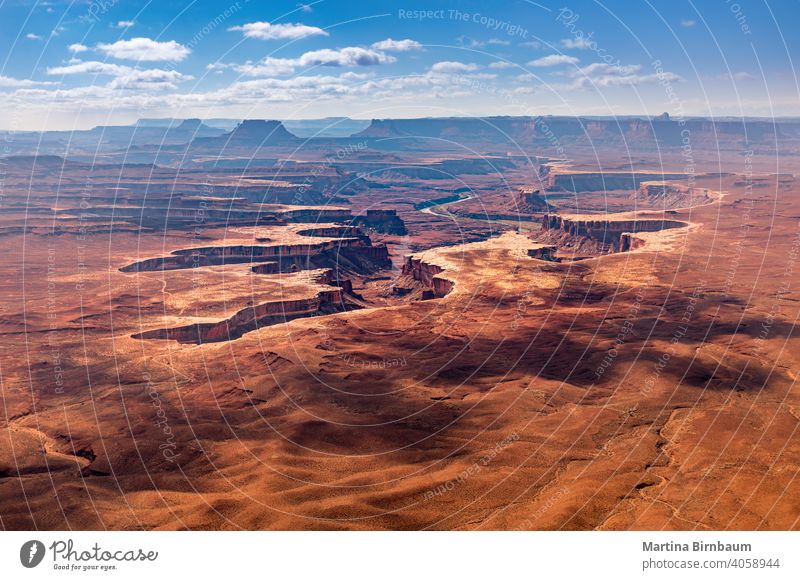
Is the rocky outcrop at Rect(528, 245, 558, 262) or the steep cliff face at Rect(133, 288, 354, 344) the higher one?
the rocky outcrop at Rect(528, 245, 558, 262)

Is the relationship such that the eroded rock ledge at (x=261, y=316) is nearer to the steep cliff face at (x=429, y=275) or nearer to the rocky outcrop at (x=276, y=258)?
the steep cliff face at (x=429, y=275)

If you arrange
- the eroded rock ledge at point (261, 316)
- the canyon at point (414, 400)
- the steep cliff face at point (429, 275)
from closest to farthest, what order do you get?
the canyon at point (414, 400) → the eroded rock ledge at point (261, 316) → the steep cliff face at point (429, 275)

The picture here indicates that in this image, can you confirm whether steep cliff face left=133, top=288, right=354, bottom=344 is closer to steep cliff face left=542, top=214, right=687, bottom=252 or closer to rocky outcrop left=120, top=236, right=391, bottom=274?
rocky outcrop left=120, top=236, right=391, bottom=274

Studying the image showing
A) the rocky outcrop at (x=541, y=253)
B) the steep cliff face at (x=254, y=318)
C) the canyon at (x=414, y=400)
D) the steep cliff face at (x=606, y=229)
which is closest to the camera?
the canyon at (x=414, y=400)

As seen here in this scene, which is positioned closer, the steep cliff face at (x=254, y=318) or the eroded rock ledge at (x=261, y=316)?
the steep cliff face at (x=254, y=318)

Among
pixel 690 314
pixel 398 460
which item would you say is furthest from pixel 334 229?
pixel 398 460

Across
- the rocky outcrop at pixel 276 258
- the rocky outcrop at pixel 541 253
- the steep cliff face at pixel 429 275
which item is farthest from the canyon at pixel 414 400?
the rocky outcrop at pixel 541 253

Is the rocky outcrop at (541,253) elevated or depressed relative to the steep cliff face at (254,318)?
elevated

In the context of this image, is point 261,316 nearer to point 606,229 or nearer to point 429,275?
point 429,275

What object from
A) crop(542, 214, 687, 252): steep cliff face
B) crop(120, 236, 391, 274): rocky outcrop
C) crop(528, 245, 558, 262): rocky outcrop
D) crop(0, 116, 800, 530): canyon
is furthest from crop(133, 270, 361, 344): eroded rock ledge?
crop(542, 214, 687, 252): steep cliff face

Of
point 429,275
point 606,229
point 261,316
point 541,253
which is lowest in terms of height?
point 261,316

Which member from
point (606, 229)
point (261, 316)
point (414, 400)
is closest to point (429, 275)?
point (261, 316)
